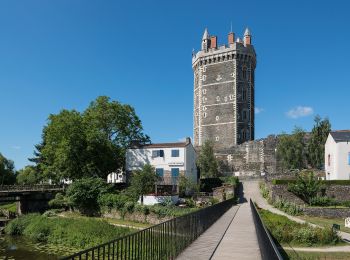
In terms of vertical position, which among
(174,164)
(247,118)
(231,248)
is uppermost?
(247,118)

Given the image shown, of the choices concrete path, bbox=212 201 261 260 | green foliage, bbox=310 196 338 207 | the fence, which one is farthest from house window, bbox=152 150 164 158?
the fence

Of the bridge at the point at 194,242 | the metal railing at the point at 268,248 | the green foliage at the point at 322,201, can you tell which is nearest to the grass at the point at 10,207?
the green foliage at the point at 322,201

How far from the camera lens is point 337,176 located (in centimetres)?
4559

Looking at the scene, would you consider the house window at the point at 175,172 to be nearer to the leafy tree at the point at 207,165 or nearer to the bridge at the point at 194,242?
the leafy tree at the point at 207,165

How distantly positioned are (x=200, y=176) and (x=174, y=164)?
43.1 feet

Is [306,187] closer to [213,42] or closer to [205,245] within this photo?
[205,245]

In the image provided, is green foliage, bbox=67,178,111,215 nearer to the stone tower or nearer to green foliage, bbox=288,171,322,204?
green foliage, bbox=288,171,322,204

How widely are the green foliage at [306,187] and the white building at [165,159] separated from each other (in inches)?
480

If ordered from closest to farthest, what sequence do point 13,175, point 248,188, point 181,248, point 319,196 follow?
point 181,248 → point 319,196 → point 248,188 → point 13,175

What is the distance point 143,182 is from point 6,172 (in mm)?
44418

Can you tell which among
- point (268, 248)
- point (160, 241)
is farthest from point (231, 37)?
point (268, 248)

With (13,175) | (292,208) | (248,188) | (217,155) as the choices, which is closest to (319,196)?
(292,208)

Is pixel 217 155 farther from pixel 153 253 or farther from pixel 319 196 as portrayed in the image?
pixel 153 253

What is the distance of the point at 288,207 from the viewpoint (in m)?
37.2
